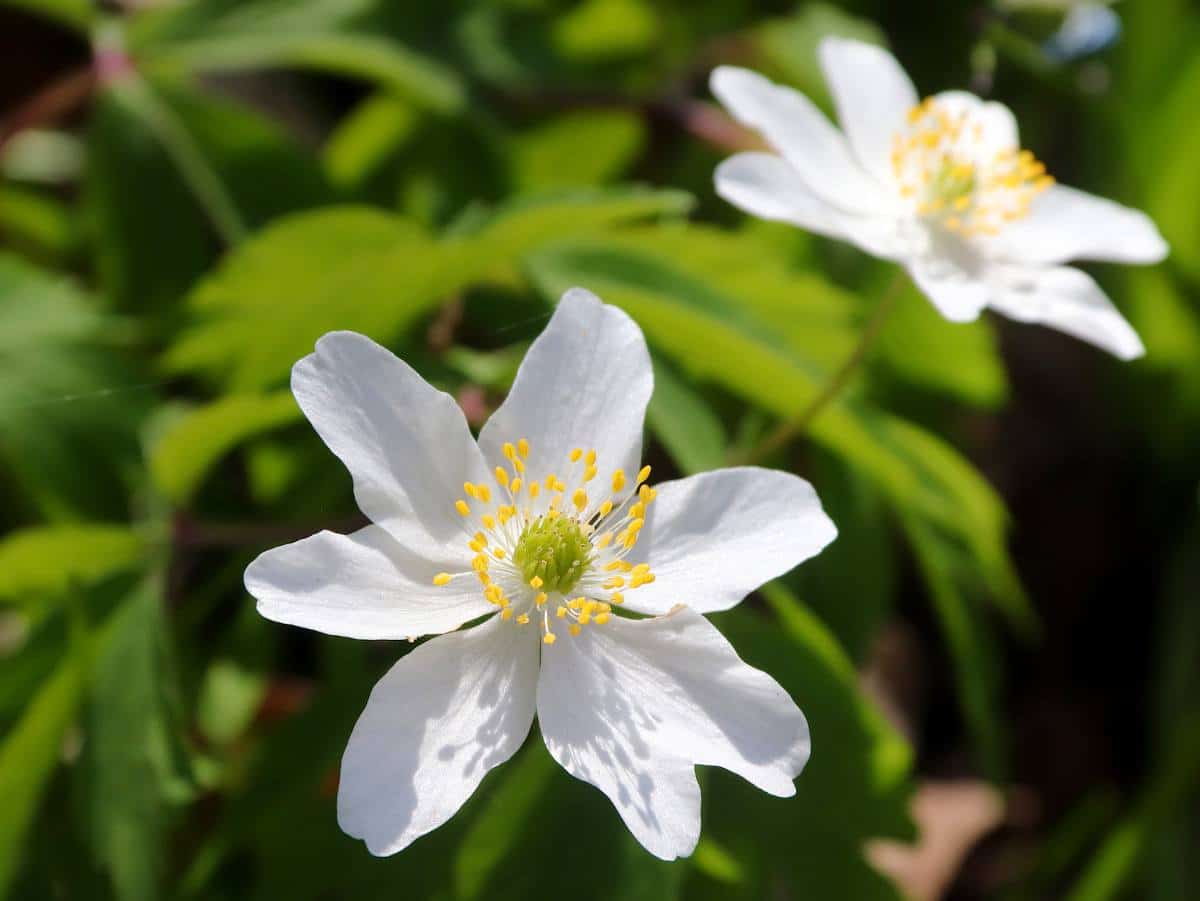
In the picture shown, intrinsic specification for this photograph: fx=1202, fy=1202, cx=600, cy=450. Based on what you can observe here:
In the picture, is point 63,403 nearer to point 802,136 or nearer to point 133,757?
point 133,757

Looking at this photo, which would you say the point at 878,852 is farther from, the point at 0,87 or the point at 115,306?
the point at 0,87

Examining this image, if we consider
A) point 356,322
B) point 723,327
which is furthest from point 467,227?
point 723,327

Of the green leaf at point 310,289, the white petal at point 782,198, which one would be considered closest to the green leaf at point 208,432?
the green leaf at point 310,289

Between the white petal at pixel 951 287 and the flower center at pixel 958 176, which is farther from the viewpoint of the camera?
the flower center at pixel 958 176

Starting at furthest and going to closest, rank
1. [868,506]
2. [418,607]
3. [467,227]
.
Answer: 1. [868,506]
2. [467,227]
3. [418,607]

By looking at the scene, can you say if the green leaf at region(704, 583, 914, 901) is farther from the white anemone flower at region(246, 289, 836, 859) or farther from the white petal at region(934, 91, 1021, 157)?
the white petal at region(934, 91, 1021, 157)

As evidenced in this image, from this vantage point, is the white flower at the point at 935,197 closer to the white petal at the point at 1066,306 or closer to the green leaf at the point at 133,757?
the white petal at the point at 1066,306

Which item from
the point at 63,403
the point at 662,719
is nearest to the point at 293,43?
the point at 63,403

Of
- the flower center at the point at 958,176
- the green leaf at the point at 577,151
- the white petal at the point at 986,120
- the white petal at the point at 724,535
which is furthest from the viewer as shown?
the green leaf at the point at 577,151
